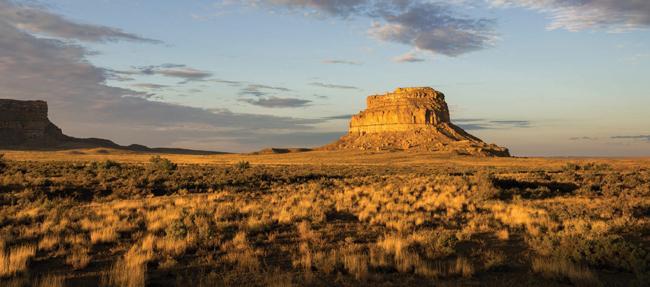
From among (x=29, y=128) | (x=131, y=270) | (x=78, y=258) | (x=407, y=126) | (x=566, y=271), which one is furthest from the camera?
(x=29, y=128)

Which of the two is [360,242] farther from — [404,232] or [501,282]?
[501,282]

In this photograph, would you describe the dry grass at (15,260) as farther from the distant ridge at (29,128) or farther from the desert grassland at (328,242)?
the distant ridge at (29,128)

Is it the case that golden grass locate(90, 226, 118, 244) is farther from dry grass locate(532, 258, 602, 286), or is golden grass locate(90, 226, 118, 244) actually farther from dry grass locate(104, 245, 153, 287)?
dry grass locate(532, 258, 602, 286)

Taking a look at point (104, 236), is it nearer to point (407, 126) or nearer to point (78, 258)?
point (78, 258)

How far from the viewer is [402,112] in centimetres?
14525

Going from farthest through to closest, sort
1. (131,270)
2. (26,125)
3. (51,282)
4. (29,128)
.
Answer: (26,125), (29,128), (131,270), (51,282)

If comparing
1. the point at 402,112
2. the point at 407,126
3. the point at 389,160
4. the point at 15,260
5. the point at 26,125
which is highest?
the point at 402,112

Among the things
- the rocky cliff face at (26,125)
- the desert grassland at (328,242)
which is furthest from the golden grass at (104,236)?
the rocky cliff face at (26,125)

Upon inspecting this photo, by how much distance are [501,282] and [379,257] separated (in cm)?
233

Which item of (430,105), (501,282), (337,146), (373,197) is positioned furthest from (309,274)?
(430,105)

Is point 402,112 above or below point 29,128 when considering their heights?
above

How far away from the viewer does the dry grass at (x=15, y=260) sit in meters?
7.72

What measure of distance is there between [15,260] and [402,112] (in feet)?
463

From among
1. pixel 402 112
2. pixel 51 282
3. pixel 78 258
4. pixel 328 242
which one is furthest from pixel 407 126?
pixel 51 282
